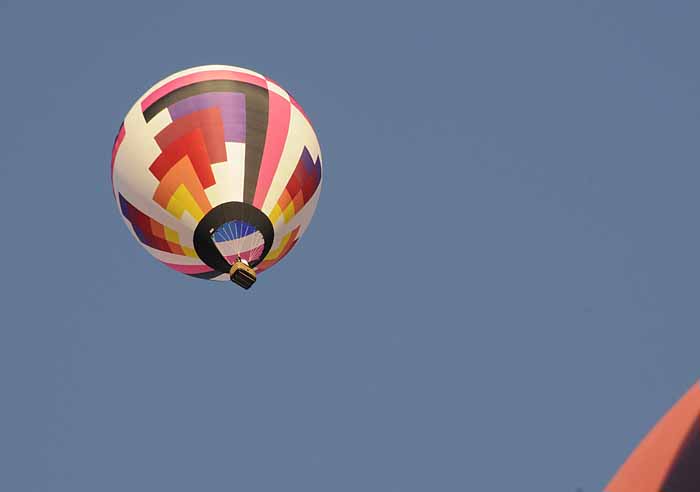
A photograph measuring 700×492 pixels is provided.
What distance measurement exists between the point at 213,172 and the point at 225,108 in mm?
1387

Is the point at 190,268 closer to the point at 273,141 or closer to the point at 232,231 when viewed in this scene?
the point at 232,231

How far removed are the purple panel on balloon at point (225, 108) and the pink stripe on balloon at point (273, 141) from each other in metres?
0.55

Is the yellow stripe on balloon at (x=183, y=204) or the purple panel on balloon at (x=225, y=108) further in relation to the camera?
the purple panel on balloon at (x=225, y=108)

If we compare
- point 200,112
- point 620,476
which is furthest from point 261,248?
point 620,476

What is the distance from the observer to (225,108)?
86.6 ft

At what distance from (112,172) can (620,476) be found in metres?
17.7

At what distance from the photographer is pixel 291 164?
26.7 m

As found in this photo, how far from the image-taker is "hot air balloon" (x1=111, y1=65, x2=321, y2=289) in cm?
2577

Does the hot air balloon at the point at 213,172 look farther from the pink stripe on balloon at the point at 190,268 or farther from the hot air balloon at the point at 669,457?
the hot air balloon at the point at 669,457

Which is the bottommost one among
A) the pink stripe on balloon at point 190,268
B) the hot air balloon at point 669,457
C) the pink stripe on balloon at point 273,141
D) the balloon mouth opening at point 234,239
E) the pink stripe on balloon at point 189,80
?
the hot air balloon at point 669,457

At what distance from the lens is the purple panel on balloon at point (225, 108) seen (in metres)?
26.1

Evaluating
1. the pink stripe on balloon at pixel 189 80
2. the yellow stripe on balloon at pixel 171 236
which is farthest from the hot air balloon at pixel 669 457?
the pink stripe on balloon at pixel 189 80

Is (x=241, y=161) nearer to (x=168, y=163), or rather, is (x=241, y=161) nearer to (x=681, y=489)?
(x=168, y=163)

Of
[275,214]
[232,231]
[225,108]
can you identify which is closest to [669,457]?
[232,231]
